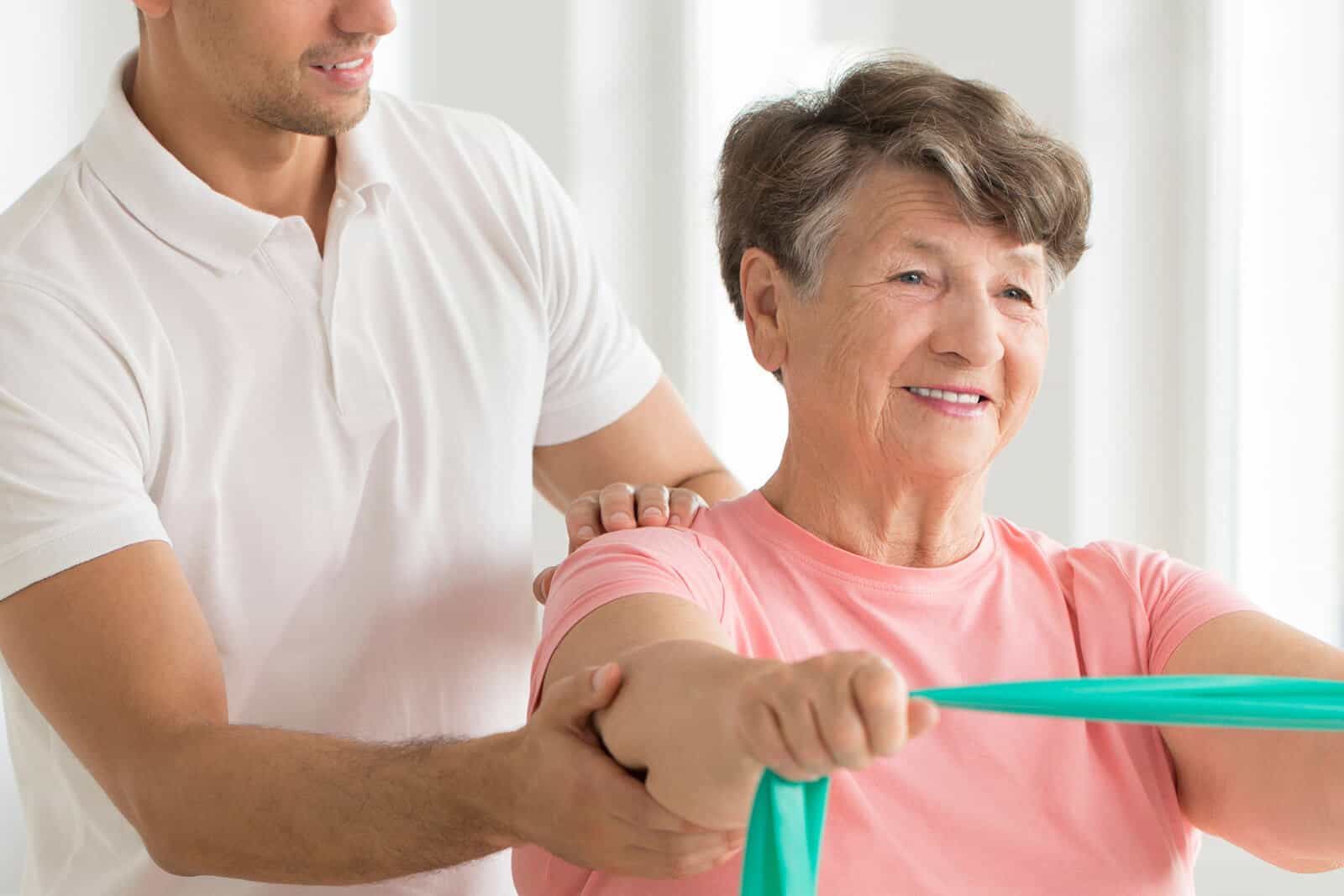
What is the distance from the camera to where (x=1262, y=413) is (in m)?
3.26

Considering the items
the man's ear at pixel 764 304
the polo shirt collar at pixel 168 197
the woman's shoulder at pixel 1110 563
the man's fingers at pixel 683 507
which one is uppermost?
the polo shirt collar at pixel 168 197

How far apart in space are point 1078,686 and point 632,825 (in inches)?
14.3

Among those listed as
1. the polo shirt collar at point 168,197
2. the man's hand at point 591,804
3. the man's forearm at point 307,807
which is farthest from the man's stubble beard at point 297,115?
the man's hand at point 591,804

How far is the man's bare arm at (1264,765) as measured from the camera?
141 cm

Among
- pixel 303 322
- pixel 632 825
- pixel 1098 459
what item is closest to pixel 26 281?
pixel 303 322

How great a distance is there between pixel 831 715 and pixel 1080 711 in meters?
0.22

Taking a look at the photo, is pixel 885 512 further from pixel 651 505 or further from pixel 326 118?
pixel 326 118

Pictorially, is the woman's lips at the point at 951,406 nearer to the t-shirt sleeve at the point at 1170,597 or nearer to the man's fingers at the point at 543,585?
the t-shirt sleeve at the point at 1170,597

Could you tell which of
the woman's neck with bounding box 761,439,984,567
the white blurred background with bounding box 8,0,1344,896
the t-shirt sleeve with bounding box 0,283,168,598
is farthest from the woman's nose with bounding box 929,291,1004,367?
the white blurred background with bounding box 8,0,1344,896

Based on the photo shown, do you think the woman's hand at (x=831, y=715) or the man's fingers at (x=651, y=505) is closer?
the woman's hand at (x=831, y=715)

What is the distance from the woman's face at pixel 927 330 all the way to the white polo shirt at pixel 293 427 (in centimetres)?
54

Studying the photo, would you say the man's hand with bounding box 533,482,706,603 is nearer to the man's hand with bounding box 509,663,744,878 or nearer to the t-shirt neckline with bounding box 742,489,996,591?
the t-shirt neckline with bounding box 742,489,996,591

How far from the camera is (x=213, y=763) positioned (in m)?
1.48

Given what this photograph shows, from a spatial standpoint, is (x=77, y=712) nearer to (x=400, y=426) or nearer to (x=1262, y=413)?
(x=400, y=426)
